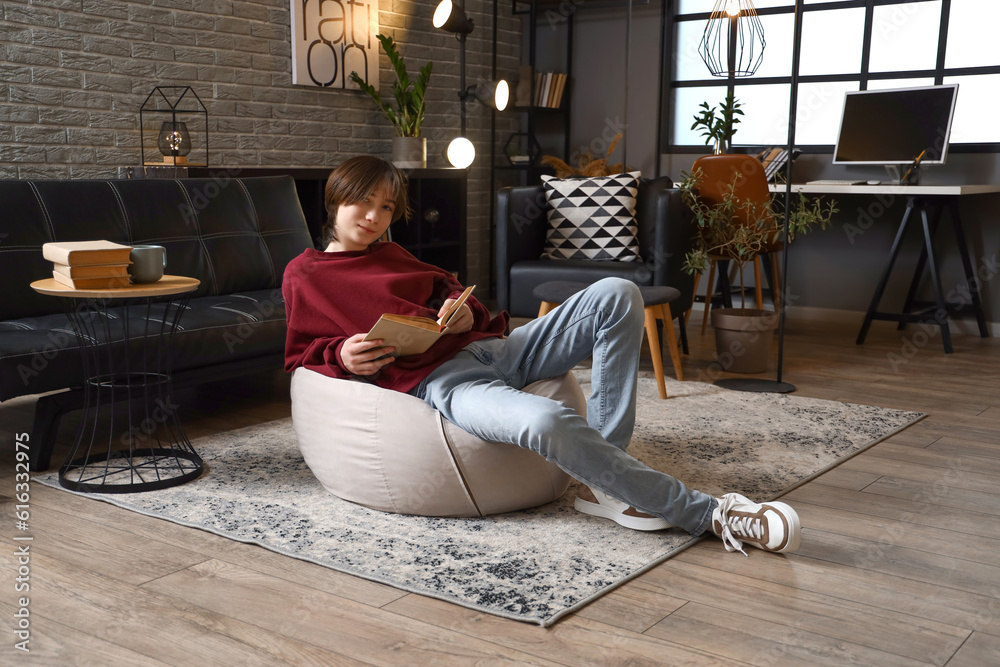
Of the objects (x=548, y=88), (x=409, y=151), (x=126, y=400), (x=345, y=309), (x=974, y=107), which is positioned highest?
(x=548, y=88)

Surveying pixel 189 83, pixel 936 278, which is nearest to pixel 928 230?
pixel 936 278

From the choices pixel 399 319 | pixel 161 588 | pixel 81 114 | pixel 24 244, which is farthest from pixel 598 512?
pixel 81 114

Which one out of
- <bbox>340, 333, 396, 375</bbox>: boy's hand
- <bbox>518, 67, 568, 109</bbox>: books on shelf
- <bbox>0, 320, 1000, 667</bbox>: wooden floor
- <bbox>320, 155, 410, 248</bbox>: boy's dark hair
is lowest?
<bbox>0, 320, 1000, 667</bbox>: wooden floor

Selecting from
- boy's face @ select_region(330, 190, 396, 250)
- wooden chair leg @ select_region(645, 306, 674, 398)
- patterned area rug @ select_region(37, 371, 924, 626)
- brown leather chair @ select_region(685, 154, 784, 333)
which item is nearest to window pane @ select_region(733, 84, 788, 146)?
brown leather chair @ select_region(685, 154, 784, 333)

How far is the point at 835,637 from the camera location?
157 cm

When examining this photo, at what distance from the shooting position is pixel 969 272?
4617 mm

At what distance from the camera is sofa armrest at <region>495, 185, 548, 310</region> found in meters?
4.04

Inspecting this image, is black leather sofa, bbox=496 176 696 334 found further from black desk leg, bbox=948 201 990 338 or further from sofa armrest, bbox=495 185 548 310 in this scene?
black desk leg, bbox=948 201 990 338

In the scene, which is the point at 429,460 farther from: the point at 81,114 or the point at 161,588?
the point at 81,114

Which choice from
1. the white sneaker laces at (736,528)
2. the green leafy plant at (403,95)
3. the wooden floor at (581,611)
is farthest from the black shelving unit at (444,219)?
the white sneaker laces at (736,528)

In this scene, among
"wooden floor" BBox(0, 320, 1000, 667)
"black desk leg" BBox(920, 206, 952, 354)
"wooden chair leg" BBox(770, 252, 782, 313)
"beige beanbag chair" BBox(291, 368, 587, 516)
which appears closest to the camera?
"wooden floor" BBox(0, 320, 1000, 667)

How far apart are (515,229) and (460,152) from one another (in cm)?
118

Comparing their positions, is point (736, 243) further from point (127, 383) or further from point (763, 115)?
point (127, 383)

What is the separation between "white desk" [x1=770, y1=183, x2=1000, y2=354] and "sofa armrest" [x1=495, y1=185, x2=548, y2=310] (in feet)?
3.94
